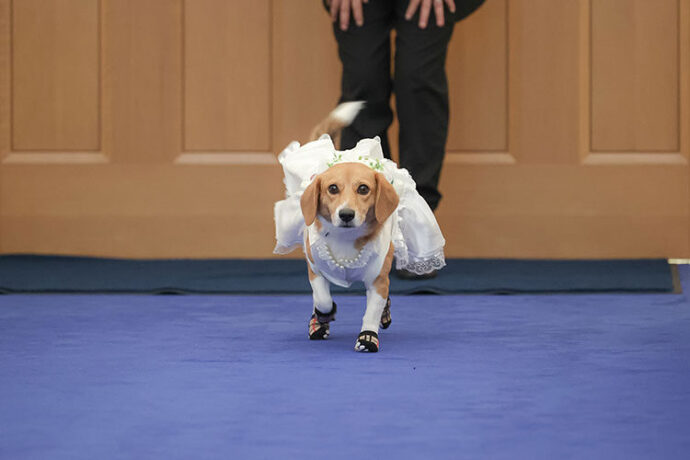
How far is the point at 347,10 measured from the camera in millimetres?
2473

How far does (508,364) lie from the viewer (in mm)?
1444

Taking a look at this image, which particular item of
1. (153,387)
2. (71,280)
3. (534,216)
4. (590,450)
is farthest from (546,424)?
(534,216)

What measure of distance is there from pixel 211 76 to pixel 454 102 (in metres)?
0.67

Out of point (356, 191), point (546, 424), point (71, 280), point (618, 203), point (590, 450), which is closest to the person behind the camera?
point (590, 450)

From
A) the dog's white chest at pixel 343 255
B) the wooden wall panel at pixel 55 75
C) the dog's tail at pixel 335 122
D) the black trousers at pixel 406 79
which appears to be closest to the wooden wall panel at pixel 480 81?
Result: the black trousers at pixel 406 79

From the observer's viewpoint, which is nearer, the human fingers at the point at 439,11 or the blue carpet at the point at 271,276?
the blue carpet at the point at 271,276

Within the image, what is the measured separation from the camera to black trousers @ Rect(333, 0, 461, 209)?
2479 millimetres

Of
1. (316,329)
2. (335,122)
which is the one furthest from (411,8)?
(316,329)

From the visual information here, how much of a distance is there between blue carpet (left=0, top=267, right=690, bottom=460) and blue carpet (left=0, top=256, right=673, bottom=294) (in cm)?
18

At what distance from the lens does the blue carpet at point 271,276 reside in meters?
2.27

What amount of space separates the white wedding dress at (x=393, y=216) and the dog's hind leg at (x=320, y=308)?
0.52 ft

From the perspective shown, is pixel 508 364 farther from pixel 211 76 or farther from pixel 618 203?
pixel 211 76

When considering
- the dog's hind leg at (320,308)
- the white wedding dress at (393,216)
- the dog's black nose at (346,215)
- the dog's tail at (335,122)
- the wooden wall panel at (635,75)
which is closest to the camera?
the dog's black nose at (346,215)

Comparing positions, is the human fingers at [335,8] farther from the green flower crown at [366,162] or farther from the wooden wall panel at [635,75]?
the green flower crown at [366,162]
